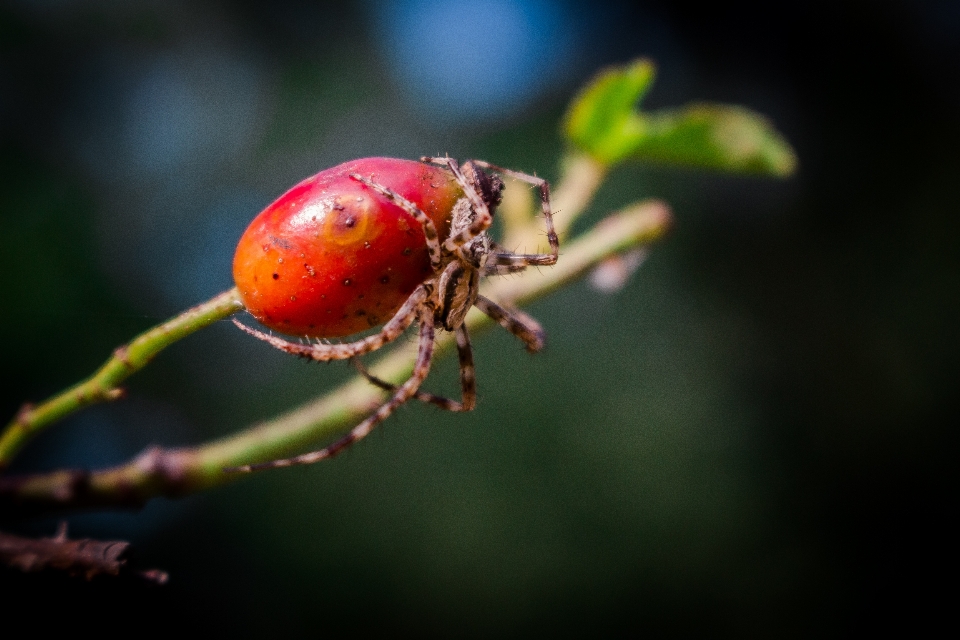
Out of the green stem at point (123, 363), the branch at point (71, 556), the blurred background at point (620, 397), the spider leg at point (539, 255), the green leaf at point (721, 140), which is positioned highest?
the blurred background at point (620, 397)

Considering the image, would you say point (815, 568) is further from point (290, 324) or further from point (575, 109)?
point (290, 324)

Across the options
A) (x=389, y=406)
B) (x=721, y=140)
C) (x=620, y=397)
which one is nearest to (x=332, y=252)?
(x=389, y=406)

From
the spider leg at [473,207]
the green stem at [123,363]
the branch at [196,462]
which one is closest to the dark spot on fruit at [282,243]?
the green stem at [123,363]

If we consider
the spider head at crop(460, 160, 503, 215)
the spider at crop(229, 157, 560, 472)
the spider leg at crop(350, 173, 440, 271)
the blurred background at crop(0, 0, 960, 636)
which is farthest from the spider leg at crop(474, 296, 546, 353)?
the blurred background at crop(0, 0, 960, 636)

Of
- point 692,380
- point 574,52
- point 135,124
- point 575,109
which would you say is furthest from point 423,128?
point 575,109

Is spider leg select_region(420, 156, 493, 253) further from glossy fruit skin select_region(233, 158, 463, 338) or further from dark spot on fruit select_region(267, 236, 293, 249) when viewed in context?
dark spot on fruit select_region(267, 236, 293, 249)

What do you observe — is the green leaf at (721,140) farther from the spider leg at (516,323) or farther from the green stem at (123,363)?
the green stem at (123,363)
